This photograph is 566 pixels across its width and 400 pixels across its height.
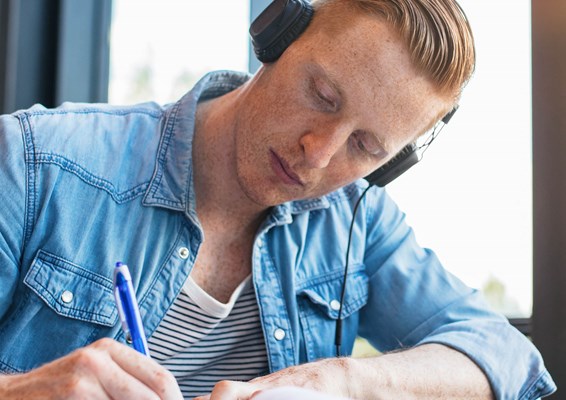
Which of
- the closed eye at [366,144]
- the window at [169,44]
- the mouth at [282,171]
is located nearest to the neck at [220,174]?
the mouth at [282,171]

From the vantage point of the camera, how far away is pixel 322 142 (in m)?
1.14

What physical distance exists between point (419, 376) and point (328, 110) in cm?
44

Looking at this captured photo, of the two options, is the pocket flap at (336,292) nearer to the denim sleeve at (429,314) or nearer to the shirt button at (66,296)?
the denim sleeve at (429,314)

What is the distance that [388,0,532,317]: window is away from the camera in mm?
1695

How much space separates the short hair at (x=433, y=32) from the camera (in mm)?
1140

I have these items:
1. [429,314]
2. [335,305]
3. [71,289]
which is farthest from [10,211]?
[429,314]

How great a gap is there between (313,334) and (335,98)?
46cm

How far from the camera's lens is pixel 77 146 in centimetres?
120

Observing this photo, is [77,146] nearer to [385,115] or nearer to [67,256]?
[67,256]

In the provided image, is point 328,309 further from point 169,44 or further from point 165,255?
point 169,44

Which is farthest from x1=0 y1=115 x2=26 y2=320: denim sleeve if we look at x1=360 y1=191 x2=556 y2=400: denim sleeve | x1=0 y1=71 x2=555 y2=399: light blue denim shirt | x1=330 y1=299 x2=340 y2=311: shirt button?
x1=360 y1=191 x2=556 y2=400: denim sleeve

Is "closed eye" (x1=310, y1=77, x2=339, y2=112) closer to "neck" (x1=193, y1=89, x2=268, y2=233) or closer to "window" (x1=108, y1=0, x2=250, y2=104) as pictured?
"neck" (x1=193, y1=89, x2=268, y2=233)

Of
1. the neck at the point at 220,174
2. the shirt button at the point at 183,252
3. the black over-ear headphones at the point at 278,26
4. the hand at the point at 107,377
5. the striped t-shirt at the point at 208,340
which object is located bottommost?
the striped t-shirt at the point at 208,340

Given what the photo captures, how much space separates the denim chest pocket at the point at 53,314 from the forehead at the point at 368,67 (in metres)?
0.48
